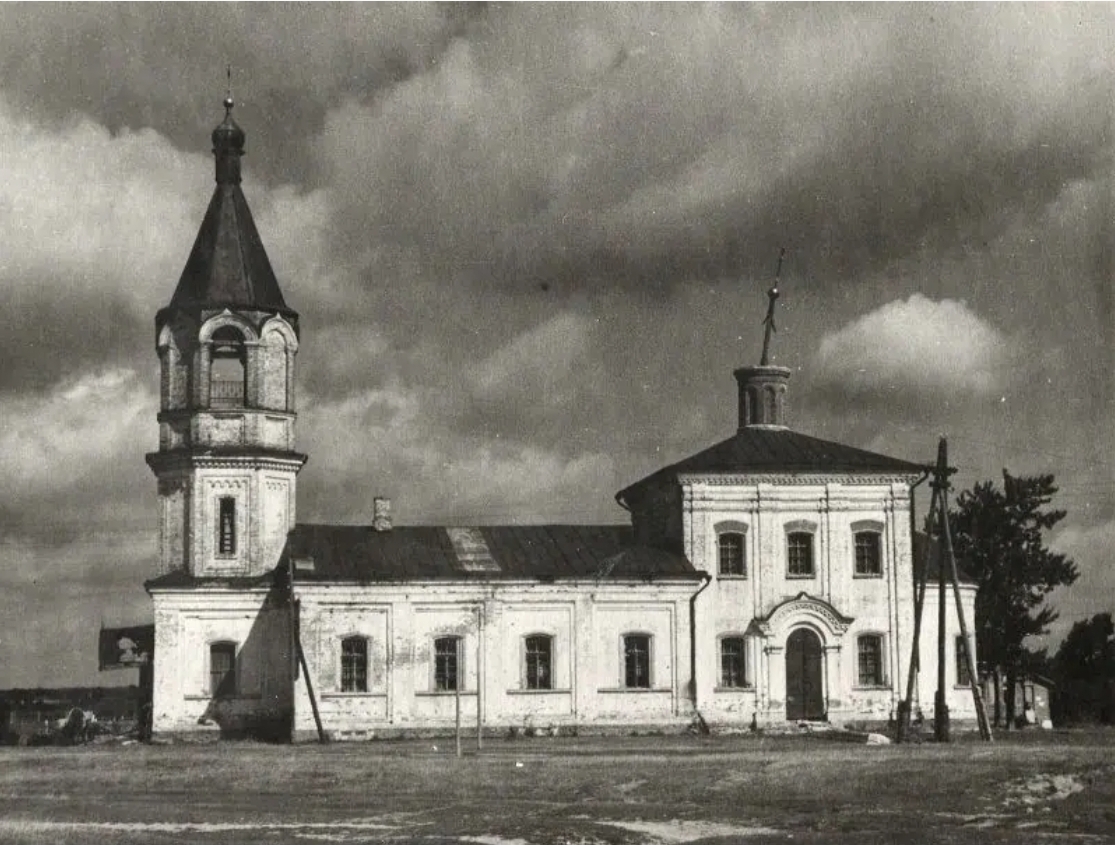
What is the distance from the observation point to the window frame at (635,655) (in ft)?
128

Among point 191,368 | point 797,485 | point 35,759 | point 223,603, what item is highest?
point 191,368

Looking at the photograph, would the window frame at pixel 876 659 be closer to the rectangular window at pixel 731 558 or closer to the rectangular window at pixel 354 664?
the rectangular window at pixel 731 558

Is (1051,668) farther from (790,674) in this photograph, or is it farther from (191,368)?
(191,368)

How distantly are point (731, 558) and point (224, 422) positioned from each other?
12.5 m

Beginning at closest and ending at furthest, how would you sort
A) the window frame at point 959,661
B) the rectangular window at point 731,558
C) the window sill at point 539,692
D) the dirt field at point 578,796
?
1. the dirt field at point 578,796
2. the window sill at point 539,692
3. the rectangular window at point 731,558
4. the window frame at point 959,661

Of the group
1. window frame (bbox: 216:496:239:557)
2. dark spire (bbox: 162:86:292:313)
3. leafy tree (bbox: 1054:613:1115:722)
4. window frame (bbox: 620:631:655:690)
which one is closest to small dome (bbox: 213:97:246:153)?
dark spire (bbox: 162:86:292:313)

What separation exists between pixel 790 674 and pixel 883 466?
5565 millimetres

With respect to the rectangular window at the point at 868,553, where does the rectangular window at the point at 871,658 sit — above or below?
below

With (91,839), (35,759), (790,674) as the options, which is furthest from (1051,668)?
(91,839)

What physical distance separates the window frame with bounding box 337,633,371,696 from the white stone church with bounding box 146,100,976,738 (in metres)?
0.04

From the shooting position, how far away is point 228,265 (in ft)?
132

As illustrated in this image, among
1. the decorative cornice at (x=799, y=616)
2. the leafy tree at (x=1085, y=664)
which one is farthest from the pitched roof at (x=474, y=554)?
the leafy tree at (x=1085, y=664)

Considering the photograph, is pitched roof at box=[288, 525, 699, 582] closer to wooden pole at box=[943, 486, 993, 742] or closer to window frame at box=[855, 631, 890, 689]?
window frame at box=[855, 631, 890, 689]

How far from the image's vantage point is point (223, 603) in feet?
126
